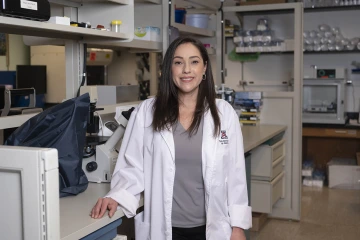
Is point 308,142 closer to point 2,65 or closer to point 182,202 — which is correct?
point 2,65

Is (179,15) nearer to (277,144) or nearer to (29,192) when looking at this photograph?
(277,144)

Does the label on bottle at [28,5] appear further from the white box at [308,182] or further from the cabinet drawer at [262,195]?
the white box at [308,182]

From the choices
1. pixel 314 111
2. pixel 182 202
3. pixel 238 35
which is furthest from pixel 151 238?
pixel 314 111

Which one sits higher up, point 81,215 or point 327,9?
point 327,9

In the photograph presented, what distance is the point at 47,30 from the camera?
2.16 meters

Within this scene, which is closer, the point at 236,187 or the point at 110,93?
the point at 236,187

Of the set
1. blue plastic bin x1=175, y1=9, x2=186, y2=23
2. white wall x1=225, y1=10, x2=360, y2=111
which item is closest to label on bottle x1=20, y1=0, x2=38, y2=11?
blue plastic bin x1=175, y1=9, x2=186, y2=23

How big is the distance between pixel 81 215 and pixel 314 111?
456 cm

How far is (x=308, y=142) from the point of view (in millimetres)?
6203

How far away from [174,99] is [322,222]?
2.86m

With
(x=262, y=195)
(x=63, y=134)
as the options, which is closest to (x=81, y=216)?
(x=63, y=134)

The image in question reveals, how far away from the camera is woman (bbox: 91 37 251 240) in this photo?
6.29 ft

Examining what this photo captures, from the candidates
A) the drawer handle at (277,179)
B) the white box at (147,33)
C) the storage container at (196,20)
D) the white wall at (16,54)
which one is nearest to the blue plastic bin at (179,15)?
the storage container at (196,20)

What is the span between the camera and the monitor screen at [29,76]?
6.35 metres
